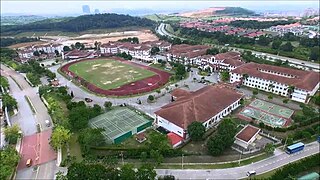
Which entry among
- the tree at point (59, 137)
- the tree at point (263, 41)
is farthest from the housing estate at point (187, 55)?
the tree at point (59, 137)

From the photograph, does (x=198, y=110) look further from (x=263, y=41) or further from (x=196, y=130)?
(x=263, y=41)

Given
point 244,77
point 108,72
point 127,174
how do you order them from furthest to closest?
point 108,72
point 244,77
point 127,174

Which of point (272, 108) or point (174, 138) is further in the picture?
point (272, 108)

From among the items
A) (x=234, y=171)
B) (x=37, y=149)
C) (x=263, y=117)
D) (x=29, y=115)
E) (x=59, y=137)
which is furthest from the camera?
(x=29, y=115)

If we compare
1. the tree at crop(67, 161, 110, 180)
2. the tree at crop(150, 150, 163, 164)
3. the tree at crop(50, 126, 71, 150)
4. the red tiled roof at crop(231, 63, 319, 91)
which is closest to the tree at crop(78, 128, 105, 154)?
the tree at crop(50, 126, 71, 150)

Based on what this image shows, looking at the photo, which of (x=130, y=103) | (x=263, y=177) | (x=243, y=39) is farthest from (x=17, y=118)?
(x=243, y=39)

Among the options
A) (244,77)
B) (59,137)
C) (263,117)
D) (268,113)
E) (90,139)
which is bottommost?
(263,117)

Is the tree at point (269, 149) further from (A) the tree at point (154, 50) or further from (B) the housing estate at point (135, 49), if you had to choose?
(A) the tree at point (154, 50)

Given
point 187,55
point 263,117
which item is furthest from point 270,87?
point 187,55
